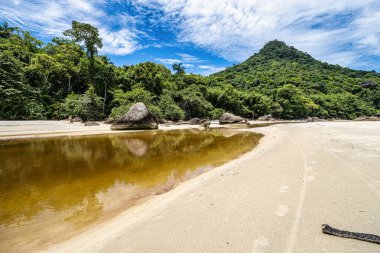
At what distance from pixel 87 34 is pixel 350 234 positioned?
46.6 metres

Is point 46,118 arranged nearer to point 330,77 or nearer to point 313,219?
point 313,219

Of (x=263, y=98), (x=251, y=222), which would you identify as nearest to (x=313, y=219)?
(x=251, y=222)

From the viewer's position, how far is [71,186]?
6645 mm

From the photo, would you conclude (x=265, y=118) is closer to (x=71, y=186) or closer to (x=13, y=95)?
(x=13, y=95)

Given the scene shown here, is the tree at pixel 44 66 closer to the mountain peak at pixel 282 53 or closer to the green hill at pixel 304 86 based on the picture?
the green hill at pixel 304 86

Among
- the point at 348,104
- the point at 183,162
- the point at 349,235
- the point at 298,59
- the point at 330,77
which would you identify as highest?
the point at 298,59

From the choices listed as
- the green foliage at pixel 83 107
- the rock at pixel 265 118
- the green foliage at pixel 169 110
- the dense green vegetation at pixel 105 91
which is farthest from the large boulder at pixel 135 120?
the rock at pixel 265 118

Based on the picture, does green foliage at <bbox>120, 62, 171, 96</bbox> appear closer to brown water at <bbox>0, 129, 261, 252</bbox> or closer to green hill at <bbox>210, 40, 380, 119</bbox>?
green hill at <bbox>210, 40, 380, 119</bbox>

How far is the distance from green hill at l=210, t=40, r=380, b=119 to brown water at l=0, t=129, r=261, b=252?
165 feet

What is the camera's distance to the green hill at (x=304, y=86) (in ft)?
217

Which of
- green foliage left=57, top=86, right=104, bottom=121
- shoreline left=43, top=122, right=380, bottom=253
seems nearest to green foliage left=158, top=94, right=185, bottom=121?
green foliage left=57, top=86, right=104, bottom=121

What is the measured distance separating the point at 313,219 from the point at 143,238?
2.85 m

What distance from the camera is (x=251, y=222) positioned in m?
3.55

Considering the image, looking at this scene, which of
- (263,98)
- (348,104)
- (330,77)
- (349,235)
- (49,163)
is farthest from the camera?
(330,77)
